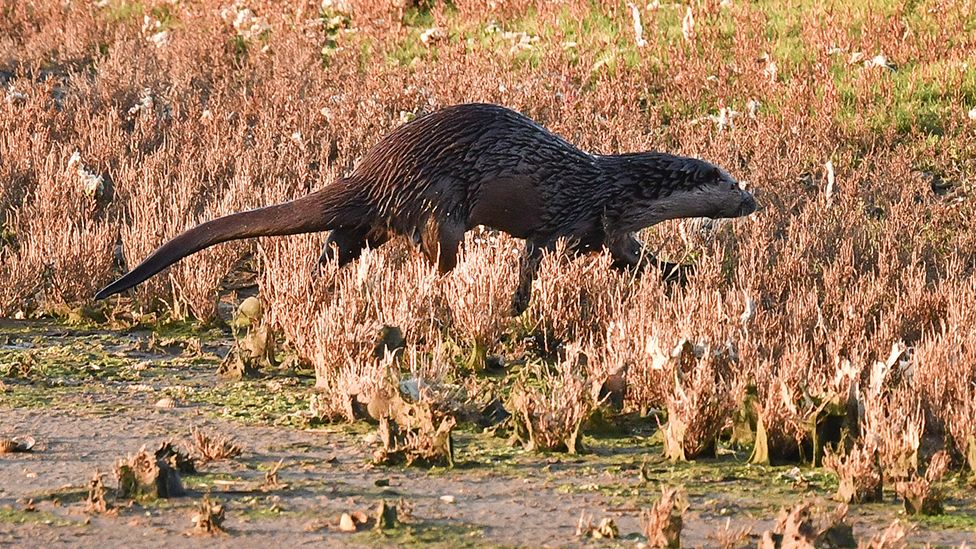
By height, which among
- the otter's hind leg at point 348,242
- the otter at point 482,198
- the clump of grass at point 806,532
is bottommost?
the clump of grass at point 806,532

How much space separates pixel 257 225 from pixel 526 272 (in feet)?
5.03

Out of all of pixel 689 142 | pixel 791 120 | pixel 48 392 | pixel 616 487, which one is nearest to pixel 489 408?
pixel 616 487

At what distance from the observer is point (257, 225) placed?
23.1 feet

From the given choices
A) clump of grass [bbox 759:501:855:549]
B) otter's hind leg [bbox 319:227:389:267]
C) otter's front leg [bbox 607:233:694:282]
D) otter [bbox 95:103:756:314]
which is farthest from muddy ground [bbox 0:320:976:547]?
otter's front leg [bbox 607:233:694:282]

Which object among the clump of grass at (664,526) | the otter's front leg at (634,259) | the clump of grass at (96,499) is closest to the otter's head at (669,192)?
the otter's front leg at (634,259)

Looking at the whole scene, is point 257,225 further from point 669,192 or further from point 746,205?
point 746,205

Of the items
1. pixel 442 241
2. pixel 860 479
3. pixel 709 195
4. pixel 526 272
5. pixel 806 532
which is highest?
pixel 709 195

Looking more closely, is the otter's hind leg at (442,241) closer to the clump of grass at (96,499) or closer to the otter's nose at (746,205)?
the otter's nose at (746,205)

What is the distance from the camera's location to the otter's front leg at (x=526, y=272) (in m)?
7.55

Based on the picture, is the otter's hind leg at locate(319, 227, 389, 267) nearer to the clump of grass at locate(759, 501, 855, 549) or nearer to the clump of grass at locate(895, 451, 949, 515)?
the clump of grass at locate(895, 451, 949, 515)

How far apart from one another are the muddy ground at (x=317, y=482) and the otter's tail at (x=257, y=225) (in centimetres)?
52

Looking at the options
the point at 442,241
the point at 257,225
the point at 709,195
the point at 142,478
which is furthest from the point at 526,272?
the point at 142,478

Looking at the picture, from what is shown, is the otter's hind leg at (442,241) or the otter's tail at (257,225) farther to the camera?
the otter's hind leg at (442,241)

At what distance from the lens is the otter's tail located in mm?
6676
